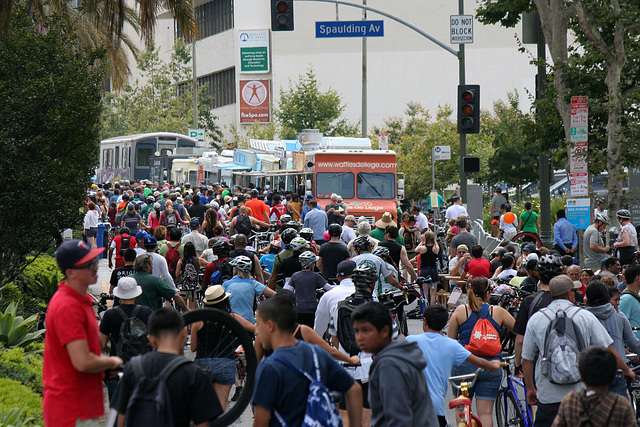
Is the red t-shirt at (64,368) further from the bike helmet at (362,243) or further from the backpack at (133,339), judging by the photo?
the bike helmet at (362,243)

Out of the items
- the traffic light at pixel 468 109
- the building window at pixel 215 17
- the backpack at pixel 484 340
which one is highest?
the building window at pixel 215 17

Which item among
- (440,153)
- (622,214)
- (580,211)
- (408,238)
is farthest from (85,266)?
(440,153)

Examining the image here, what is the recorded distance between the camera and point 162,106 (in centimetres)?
6712

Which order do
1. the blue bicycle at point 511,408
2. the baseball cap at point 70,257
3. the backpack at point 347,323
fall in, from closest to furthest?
1. the baseball cap at point 70,257
2. the blue bicycle at point 511,408
3. the backpack at point 347,323

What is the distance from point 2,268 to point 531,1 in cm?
1100

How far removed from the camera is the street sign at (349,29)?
2206 centimetres

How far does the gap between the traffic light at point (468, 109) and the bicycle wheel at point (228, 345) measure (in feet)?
46.8

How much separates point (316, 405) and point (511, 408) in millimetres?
3666

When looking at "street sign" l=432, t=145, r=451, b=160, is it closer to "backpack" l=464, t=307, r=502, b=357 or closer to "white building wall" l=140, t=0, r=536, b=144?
"backpack" l=464, t=307, r=502, b=357

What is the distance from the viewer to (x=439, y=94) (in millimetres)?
64438

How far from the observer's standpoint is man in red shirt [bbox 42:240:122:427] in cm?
484

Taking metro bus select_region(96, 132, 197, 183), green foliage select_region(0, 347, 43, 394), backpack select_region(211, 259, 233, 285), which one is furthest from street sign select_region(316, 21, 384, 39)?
metro bus select_region(96, 132, 197, 183)

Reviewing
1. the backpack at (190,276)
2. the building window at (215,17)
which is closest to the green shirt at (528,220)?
the backpack at (190,276)

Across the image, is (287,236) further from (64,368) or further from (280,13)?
(280,13)
